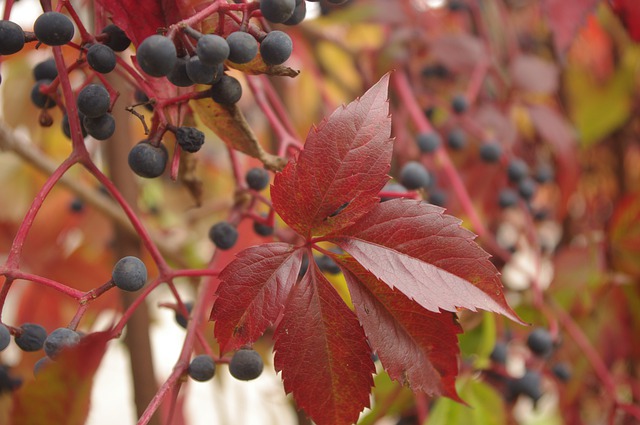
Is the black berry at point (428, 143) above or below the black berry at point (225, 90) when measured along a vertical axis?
below

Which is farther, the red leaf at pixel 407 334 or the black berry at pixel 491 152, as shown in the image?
the black berry at pixel 491 152

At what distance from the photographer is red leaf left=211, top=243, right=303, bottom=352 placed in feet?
1.40

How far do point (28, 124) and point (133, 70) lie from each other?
62cm

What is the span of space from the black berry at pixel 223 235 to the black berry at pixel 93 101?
0.14 m

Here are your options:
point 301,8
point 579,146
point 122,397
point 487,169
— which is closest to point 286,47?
point 301,8

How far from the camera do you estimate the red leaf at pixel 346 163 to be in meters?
0.42

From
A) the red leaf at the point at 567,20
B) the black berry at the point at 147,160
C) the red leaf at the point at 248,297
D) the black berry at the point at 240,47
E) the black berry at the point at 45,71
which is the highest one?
the black berry at the point at 240,47

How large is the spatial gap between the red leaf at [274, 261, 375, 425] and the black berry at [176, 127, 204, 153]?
0.11m

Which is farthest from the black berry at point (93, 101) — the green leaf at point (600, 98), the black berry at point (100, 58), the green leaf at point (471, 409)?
the green leaf at point (600, 98)

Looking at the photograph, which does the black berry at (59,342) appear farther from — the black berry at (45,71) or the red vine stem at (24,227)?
the black berry at (45,71)

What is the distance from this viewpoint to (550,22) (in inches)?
34.7

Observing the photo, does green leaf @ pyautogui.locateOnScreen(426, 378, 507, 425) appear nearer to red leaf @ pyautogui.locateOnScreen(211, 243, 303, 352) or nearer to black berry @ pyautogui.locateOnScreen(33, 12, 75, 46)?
red leaf @ pyautogui.locateOnScreen(211, 243, 303, 352)

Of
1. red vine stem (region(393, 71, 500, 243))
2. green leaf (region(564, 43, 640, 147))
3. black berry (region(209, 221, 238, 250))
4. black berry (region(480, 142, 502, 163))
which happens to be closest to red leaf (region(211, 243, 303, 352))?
black berry (region(209, 221, 238, 250))

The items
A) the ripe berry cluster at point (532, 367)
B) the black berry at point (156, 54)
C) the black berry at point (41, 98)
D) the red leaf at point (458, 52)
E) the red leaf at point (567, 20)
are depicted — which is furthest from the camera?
the red leaf at point (458, 52)
